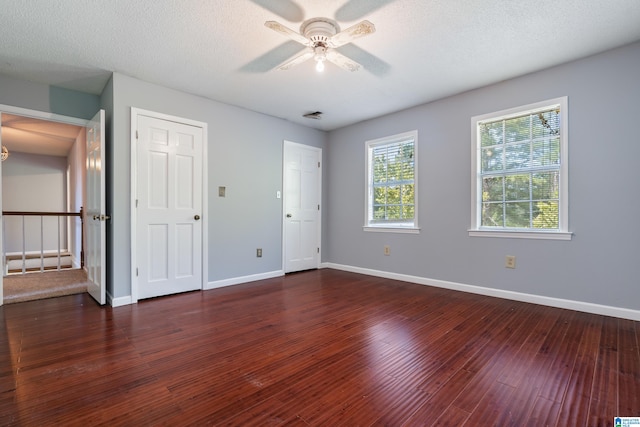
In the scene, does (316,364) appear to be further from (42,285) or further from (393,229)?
(42,285)

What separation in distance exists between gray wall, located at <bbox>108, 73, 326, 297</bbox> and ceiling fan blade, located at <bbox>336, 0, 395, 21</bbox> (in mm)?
2241

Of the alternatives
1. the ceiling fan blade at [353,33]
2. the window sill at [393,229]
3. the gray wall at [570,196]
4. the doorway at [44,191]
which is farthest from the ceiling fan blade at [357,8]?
the doorway at [44,191]

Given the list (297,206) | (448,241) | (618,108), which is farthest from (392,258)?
(618,108)

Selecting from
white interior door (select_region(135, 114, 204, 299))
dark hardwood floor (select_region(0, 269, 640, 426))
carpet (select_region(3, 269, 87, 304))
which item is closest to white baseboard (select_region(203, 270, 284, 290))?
white interior door (select_region(135, 114, 204, 299))

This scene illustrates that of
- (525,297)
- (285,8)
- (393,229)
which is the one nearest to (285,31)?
(285,8)

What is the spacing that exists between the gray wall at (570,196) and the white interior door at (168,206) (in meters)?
2.62

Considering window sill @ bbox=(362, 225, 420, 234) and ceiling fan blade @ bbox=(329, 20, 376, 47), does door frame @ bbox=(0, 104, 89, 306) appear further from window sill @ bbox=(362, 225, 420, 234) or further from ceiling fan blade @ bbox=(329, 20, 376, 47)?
window sill @ bbox=(362, 225, 420, 234)

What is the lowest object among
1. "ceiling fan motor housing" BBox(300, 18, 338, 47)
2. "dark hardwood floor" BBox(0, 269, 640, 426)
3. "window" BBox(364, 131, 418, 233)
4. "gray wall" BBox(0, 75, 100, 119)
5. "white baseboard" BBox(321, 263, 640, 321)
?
"dark hardwood floor" BBox(0, 269, 640, 426)

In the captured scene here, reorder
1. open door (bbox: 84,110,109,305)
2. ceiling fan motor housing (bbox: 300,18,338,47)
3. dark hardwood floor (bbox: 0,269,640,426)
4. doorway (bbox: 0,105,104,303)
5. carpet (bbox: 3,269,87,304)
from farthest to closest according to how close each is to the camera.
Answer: doorway (bbox: 0,105,104,303) → carpet (bbox: 3,269,87,304) → open door (bbox: 84,110,109,305) → ceiling fan motor housing (bbox: 300,18,338,47) → dark hardwood floor (bbox: 0,269,640,426)

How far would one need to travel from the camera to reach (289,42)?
2.56 metres

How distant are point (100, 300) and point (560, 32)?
16.3 ft

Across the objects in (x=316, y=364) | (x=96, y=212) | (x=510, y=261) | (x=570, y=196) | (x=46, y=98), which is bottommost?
→ (x=316, y=364)

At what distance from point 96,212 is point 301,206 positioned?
2723mm

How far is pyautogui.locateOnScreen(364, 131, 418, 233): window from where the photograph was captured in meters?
4.21
